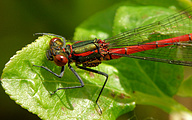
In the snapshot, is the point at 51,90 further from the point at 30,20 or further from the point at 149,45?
the point at 30,20

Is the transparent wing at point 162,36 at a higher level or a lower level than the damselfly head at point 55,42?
lower

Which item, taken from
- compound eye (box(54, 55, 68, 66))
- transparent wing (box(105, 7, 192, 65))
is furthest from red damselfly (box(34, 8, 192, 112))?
compound eye (box(54, 55, 68, 66))

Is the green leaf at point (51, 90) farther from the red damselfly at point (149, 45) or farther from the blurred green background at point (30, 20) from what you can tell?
the blurred green background at point (30, 20)

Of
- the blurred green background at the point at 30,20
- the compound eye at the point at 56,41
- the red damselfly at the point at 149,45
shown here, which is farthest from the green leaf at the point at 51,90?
the blurred green background at the point at 30,20

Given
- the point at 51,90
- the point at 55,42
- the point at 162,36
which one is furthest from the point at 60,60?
the point at 162,36

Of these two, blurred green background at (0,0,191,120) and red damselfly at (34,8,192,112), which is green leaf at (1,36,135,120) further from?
blurred green background at (0,0,191,120)

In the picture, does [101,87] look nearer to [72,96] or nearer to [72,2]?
[72,96]
